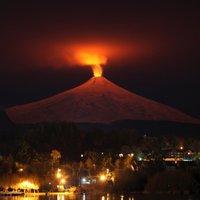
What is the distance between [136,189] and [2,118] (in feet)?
92.2

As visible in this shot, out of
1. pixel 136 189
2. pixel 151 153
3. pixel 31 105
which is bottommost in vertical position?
pixel 136 189

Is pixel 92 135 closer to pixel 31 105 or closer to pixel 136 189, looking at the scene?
pixel 31 105

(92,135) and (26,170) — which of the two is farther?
(92,135)

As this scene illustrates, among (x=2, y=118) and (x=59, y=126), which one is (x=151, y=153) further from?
(x=2, y=118)

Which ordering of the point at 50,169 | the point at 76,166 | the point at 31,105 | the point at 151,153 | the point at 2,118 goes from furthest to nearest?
the point at 2,118 → the point at 31,105 → the point at 151,153 → the point at 76,166 → the point at 50,169

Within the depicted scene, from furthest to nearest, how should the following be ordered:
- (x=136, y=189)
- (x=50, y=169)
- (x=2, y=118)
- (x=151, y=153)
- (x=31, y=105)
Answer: (x=2, y=118) → (x=31, y=105) → (x=151, y=153) → (x=50, y=169) → (x=136, y=189)

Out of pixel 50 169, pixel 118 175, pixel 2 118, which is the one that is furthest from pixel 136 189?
pixel 2 118

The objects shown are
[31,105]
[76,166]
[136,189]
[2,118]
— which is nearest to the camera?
[136,189]

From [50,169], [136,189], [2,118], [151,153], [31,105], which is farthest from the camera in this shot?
[2,118]

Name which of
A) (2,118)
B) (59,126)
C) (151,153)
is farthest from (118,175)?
(2,118)

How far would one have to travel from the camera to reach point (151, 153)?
56.6 metres

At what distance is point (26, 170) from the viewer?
144ft

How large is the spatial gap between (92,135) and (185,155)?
8.59 metres

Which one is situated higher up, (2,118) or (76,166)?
(2,118)
